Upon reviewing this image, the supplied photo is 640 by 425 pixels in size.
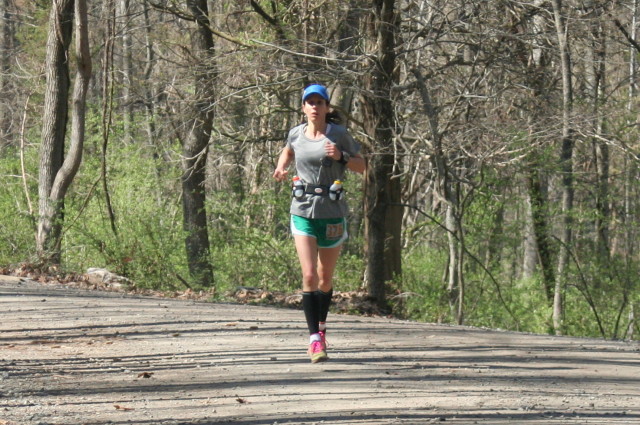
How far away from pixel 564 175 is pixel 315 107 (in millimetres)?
10419

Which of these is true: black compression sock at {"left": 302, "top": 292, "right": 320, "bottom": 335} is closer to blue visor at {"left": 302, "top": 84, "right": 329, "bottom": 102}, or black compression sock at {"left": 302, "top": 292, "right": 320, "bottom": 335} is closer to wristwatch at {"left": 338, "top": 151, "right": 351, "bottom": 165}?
wristwatch at {"left": 338, "top": 151, "right": 351, "bottom": 165}

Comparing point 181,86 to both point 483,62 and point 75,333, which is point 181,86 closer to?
point 483,62

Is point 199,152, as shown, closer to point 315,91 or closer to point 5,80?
point 315,91

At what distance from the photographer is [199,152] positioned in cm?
1934

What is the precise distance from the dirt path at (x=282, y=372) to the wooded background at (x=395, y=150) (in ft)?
15.8

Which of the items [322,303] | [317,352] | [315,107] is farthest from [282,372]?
[315,107]

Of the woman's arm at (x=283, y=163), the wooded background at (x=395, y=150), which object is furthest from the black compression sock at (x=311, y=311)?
the wooded background at (x=395, y=150)

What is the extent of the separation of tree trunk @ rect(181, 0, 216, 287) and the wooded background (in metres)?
0.05

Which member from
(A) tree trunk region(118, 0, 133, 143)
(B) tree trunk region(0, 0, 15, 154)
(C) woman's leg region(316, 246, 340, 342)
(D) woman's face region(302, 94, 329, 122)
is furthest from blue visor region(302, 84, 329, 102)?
(B) tree trunk region(0, 0, 15, 154)

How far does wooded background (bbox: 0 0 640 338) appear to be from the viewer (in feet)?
48.2

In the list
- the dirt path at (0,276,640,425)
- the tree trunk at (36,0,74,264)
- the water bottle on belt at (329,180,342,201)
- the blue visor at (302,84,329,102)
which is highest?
the tree trunk at (36,0,74,264)

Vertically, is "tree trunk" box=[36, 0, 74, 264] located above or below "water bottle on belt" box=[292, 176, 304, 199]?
above

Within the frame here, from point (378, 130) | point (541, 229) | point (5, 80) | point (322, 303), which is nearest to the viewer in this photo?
point (322, 303)

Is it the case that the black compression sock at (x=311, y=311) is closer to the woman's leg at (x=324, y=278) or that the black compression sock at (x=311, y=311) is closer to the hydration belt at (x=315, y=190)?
the woman's leg at (x=324, y=278)
